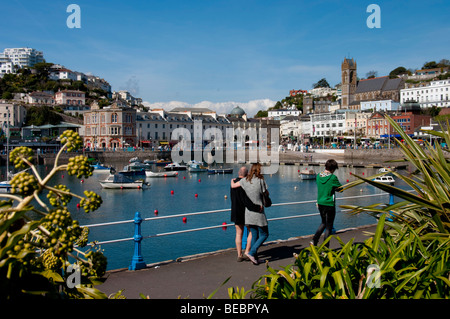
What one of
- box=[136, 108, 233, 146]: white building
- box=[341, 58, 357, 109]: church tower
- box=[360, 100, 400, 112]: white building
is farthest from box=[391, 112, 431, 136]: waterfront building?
box=[136, 108, 233, 146]: white building

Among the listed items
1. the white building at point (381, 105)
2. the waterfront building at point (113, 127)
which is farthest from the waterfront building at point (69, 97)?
the white building at point (381, 105)

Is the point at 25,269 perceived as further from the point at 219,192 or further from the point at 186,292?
the point at 219,192

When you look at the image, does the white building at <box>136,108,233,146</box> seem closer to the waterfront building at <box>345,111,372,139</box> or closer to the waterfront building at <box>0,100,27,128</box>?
the waterfront building at <box>0,100,27,128</box>

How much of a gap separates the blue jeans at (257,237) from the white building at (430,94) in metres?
120

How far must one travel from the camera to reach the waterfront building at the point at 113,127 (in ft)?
322

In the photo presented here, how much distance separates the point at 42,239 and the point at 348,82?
155697 mm

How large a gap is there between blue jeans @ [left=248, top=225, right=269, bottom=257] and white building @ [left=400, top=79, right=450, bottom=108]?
120112 millimetres

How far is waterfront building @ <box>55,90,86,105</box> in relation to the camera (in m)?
150

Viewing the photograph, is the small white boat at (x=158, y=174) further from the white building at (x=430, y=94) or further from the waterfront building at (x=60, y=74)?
the waterfront building at (x=60, y=74)

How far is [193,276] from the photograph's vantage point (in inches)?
266

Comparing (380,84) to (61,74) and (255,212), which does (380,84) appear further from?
(255,212)
